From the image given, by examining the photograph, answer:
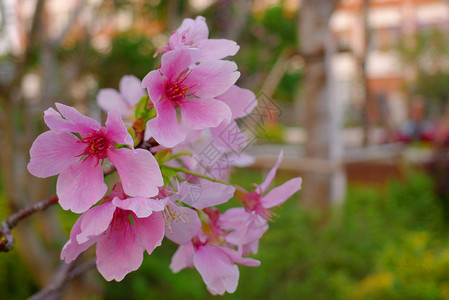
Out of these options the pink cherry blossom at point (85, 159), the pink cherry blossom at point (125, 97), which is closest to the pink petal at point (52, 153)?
the pink cherry blossom at point (85, 159)

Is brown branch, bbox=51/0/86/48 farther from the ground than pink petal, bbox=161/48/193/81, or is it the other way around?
pink petal, bbox=161/48/193/81

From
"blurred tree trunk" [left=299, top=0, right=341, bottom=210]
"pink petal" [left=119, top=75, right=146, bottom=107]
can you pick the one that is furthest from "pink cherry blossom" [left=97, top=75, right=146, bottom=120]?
"blurred tree trunk" [left=299, top=0, right=341, bottom=210]

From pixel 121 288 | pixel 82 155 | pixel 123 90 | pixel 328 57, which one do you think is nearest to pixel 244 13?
pixel 328 57

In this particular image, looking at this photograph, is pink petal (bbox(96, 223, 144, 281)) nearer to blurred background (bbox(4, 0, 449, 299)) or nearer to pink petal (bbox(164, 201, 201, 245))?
pink petal (bbox(164, 201, 201, 245))

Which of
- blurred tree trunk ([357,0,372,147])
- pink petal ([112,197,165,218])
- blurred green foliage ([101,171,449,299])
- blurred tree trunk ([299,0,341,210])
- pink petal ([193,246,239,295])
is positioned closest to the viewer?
pink petal ([112,197,165,218])

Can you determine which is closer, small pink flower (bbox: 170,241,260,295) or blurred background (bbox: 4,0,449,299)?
small pink flower (bbox: 170,241,260,295)

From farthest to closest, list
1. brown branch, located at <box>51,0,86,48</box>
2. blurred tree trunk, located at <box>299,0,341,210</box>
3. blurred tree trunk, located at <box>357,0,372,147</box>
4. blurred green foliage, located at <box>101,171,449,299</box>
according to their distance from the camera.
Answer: blurred tree trunk, located at <box>357,0,372,147</box> < blurred tree trunk, located at <box>299,0,341,210</box> < brown branch, located at <box>51,0,86,48</box> < blurred green foliage, located at <box>101,171,449,299</box>

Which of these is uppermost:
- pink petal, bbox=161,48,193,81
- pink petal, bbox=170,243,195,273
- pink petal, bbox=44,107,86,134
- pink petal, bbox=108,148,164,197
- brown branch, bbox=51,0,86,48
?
pink petal, bbox=161,48,193,81
